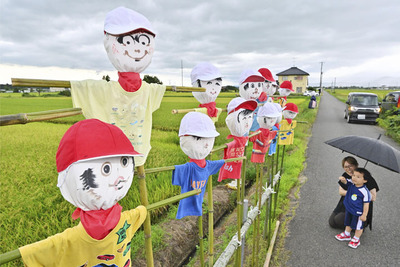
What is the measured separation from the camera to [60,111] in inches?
35.9

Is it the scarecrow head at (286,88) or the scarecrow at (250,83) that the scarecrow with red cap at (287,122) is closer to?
the scarecrow head at (286,88)

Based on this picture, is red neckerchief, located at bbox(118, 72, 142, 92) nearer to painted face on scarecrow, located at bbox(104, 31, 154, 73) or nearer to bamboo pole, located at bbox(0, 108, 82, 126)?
painted face on scarecrow, located at bbox(104, 31, 154, 73)

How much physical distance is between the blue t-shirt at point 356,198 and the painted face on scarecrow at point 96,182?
3606 mm

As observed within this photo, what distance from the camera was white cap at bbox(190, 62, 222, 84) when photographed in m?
2.22

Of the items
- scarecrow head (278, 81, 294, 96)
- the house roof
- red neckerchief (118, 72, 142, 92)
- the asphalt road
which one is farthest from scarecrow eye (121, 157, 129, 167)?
the house roof

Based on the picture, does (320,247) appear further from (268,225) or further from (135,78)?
(135,78)

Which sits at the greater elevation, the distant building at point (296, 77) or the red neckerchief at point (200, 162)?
the distant building at point (296, 77)

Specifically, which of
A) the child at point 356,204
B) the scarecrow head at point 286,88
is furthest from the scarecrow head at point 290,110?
the child at point 356,204

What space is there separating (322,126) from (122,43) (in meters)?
14.0

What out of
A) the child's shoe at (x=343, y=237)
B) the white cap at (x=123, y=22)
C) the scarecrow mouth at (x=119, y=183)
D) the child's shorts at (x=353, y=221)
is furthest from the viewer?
the child's shoe at (x=343, y=237)

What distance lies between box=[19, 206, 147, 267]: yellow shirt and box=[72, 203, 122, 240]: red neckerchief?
26 mm

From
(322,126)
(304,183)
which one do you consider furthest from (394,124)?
(304,183)

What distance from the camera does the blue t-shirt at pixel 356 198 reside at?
10.7ft

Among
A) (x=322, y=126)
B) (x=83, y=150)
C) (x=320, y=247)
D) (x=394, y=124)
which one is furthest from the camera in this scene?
(x=322, y=126)
